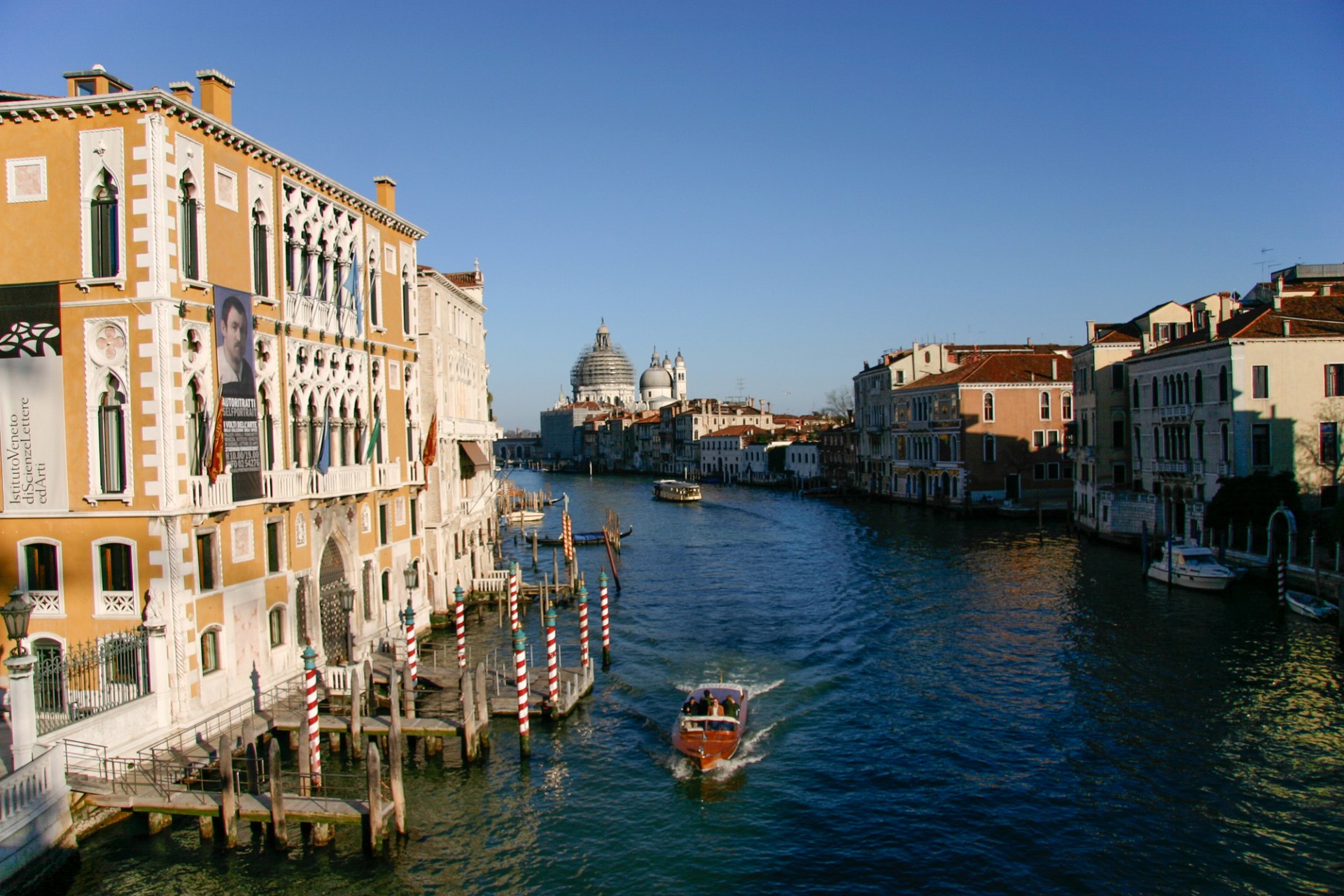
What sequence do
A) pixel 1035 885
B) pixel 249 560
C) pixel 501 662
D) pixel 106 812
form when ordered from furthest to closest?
1. pixel 501 662
2. pixel 249 560
3. pixel 106 812
4. pixel 1035 885

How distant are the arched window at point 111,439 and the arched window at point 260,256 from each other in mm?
3021

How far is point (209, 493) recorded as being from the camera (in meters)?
14.0

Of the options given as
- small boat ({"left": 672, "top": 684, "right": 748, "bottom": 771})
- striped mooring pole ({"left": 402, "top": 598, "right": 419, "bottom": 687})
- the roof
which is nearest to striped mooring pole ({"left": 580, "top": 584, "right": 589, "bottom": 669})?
striped mooring pole ({"left": 402, "top": 598, "right": 419, "bottom": 687})

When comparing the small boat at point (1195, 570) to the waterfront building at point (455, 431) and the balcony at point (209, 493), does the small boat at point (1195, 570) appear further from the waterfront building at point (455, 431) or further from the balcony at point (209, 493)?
the balcony at point (209, 493)

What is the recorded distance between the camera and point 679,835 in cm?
1305

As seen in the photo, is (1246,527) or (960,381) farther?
(960,381)

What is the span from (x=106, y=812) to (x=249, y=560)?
4.13 meters

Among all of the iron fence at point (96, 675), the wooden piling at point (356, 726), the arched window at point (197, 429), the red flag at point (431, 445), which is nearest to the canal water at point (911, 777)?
the wooden piling at point (356, 726)

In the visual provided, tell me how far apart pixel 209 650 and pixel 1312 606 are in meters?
23.5

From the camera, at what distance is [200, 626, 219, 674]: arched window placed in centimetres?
1421

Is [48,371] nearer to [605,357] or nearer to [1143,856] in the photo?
[1143,856]

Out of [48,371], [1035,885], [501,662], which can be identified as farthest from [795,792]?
[48,371]

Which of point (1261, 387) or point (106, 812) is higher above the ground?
point (1261, 387)

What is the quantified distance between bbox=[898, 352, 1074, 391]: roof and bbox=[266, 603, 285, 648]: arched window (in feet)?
139
